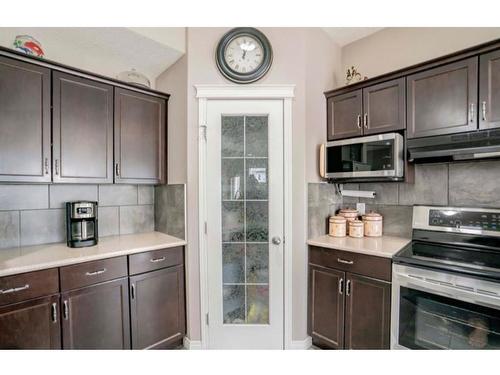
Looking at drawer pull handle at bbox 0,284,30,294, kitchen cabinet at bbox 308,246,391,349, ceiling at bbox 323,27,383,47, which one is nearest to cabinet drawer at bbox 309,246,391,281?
kitchen cabinet at bbox 308,246,391,349

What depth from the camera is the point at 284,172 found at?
6.40 feet

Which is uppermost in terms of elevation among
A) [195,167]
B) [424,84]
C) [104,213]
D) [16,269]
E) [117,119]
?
[424,84]

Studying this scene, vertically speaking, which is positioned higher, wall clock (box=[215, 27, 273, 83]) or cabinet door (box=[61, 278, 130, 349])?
wall clock (box=[215, 27, 273, 83])

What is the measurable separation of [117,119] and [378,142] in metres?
2.10

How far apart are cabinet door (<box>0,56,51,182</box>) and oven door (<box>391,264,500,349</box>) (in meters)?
2.49

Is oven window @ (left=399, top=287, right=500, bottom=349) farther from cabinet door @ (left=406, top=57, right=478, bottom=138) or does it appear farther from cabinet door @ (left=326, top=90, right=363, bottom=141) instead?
cabinet door @ (left=326, top=90, right=363, bottom=141)

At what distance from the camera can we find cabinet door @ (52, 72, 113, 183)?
1.70 metres

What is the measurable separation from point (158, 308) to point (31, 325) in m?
0.76

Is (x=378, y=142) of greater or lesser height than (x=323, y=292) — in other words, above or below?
above

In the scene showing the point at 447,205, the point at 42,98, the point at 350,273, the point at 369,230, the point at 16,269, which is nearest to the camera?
the point at 16,269

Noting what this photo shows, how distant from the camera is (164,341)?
1.92m

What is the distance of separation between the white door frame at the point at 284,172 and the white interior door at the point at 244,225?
1.3 inches

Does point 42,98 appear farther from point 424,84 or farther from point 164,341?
point 424,84

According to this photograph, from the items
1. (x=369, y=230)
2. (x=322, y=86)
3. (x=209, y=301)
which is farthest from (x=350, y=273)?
(x=322, y=86)
